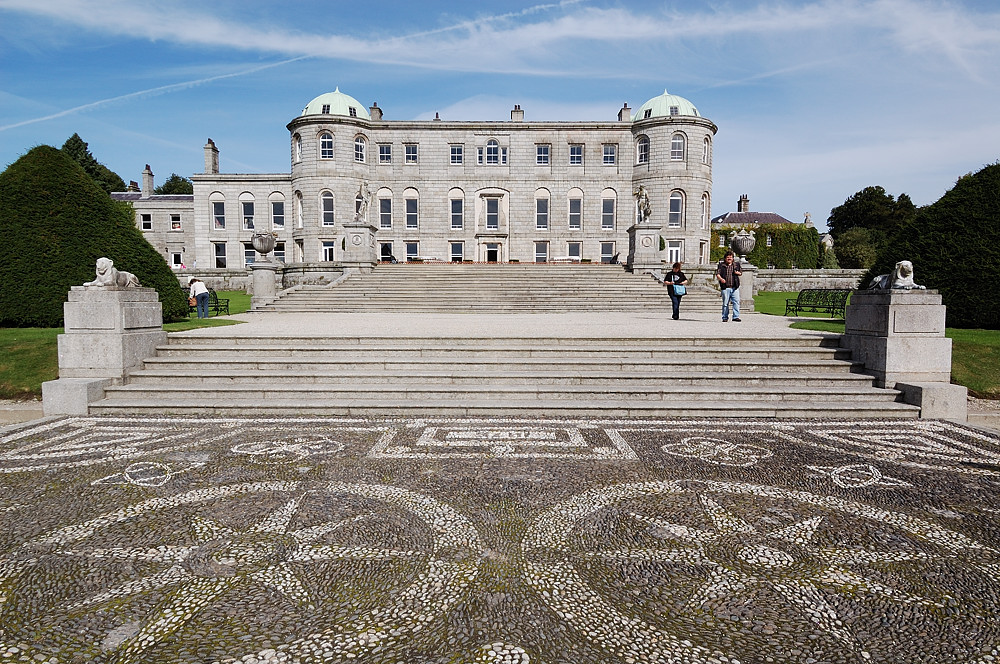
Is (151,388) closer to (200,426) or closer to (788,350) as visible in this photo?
(200,426)

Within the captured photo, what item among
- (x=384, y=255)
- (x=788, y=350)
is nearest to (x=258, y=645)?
(x=788, y=350)

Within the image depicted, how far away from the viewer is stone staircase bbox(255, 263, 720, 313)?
2055cm

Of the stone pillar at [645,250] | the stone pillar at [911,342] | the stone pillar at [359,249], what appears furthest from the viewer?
the stone pillar at [645,250]

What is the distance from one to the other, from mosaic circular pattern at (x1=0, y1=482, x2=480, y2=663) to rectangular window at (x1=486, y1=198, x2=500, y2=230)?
131 feet

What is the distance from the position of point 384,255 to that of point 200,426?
37.2 meters

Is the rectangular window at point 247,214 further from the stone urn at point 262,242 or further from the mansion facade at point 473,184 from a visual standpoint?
the stone urn at point 262,242

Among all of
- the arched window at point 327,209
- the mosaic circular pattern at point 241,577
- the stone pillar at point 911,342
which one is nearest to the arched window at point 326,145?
the arched window at point 327,209

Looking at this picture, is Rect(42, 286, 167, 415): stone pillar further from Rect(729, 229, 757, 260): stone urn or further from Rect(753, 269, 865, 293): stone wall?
Rect(753, 269, 865, 293): stone wall

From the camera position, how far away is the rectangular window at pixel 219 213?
1770 inches

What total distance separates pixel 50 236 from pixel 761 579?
16068mm

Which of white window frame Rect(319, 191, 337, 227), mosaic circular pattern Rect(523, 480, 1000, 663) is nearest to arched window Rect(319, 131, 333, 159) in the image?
white window frame Rect(319, 191, 337, 227)

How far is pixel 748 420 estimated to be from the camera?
754cm

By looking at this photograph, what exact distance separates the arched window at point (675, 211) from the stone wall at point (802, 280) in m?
7.88

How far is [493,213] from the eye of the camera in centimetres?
4325
